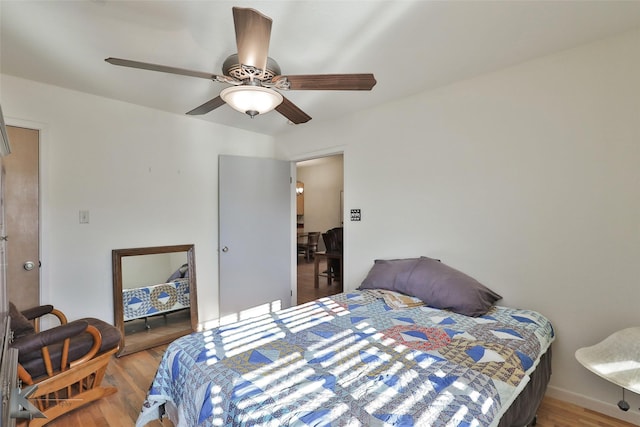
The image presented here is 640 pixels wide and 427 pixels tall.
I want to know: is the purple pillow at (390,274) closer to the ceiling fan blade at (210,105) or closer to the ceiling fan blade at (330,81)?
the ceiling fan blade at (330,81)

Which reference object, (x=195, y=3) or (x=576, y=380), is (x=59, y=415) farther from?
(x=576, y=380)

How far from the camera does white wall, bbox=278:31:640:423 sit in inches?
74.2

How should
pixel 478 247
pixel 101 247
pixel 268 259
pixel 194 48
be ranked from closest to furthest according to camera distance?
1. pixel 194 48
2. pixel 478 247
3. pixel 101 247
4. pixel 268 259

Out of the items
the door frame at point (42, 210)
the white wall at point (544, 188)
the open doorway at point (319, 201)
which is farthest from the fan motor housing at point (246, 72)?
the open doorway at point (319, 201)

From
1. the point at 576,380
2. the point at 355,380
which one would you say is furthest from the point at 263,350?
the point at 576,380

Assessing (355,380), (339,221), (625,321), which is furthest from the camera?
(339,221)

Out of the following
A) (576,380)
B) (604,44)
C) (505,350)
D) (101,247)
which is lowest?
(576,380)

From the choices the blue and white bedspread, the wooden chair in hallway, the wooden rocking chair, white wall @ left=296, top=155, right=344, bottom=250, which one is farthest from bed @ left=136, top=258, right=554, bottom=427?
white wall @ left=296, top=155, right=344, bottom=250

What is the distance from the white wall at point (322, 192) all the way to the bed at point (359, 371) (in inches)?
219

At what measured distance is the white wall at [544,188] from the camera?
1.89 m

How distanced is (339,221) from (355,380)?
20.5 ft

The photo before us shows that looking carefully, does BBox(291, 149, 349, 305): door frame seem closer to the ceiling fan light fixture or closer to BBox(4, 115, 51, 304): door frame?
the ceiling fan light fixture

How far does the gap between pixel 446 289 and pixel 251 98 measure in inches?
72.7

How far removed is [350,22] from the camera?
1734 mm
